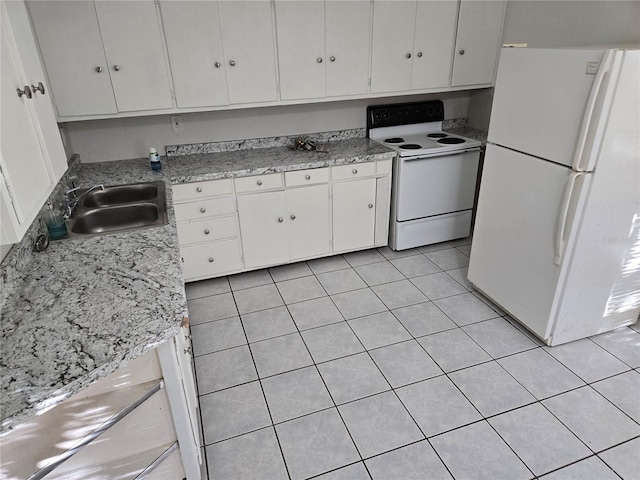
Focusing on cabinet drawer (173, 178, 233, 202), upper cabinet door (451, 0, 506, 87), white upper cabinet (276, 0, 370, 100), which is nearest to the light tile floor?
cabinet drawer (173, 178, 233, 202)

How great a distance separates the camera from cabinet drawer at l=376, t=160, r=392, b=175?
3192mm

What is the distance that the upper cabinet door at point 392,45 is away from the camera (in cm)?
300

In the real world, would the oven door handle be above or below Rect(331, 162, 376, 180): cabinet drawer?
above

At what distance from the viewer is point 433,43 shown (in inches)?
126

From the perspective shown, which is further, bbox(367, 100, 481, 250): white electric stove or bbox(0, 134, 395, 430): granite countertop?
bbox(367, 100, 481, 250): white electric stove

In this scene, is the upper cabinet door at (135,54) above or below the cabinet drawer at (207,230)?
above

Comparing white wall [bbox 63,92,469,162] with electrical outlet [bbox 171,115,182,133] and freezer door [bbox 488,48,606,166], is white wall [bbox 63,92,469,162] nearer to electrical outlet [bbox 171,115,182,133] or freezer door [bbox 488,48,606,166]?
electrical outlet [bbox 171,115,182,133]

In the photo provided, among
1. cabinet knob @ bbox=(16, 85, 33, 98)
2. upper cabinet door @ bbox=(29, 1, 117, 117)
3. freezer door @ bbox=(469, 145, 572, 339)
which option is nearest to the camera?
cabinet knob @ bbox=(16, 85, 33, 98)

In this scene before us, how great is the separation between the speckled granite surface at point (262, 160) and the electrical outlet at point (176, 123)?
20 cm

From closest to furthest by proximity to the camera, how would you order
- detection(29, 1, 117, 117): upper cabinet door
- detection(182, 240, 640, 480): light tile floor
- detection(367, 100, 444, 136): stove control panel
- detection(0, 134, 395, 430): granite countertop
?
detection(0, 134, 395, 430): granite countertop < detection(182, 240, 640, 480): light tile floor < detection(29, 1, 117, 117): upper cabinet door < detection(367, 100, 444, 136): stove control panel

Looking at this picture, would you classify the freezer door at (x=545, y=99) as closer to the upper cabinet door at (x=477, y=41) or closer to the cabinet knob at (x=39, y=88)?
the upper cabinet door at (x=477, y=41)

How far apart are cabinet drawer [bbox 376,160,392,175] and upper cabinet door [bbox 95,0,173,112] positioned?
1519mm

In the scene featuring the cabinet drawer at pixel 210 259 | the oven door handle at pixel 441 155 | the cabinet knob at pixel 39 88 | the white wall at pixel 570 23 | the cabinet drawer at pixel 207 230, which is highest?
the white wall at pixel 570 23

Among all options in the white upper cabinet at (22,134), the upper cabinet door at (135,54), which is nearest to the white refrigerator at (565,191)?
the upper cabinet door at (135,54)
